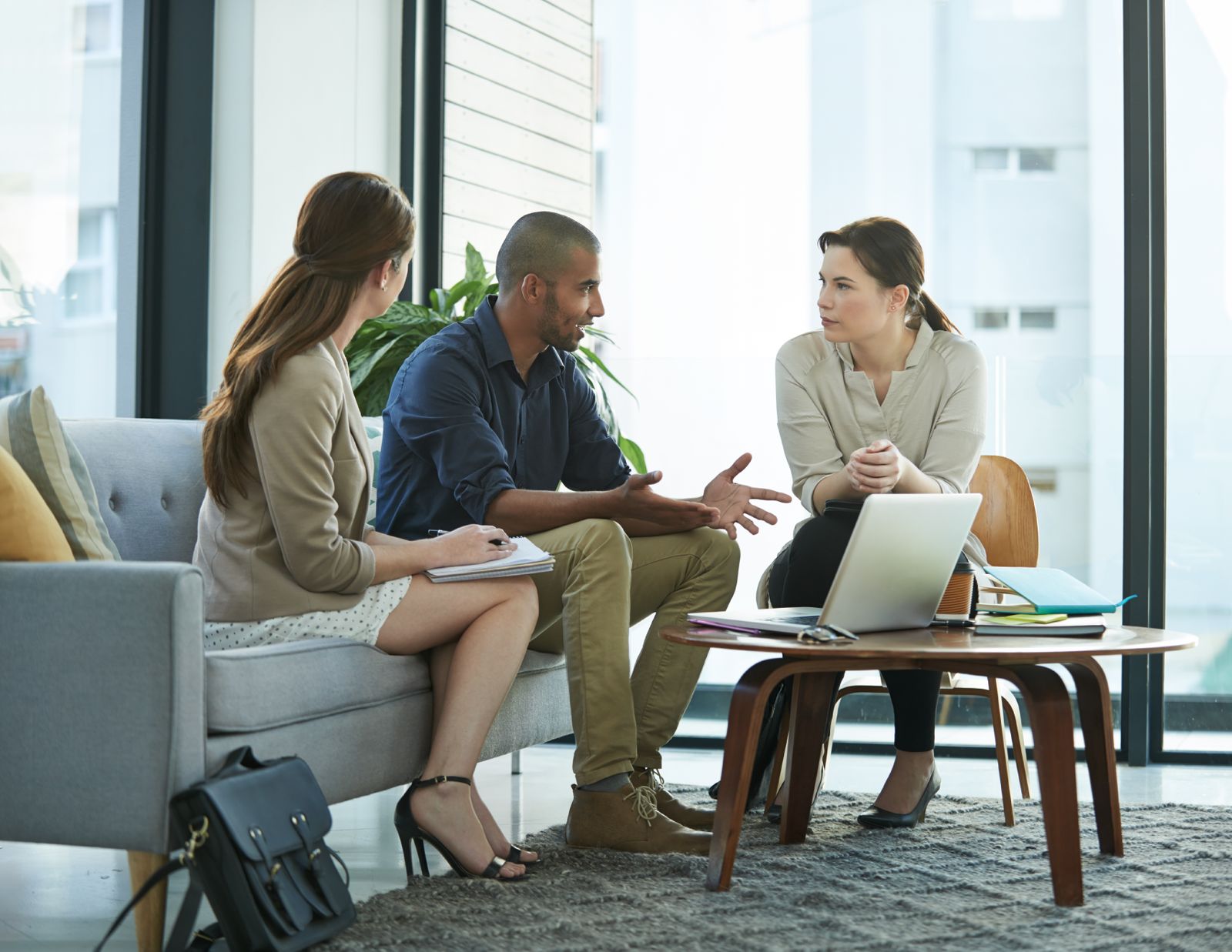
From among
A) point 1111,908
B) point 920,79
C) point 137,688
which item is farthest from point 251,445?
point 920,79

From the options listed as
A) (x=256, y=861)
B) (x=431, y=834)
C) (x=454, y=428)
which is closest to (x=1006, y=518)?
(x=454, y=428)

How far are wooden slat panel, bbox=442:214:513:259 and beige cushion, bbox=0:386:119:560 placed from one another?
2.12 meters

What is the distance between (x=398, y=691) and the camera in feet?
7.30

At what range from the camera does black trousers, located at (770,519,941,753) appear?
2531 millimetres

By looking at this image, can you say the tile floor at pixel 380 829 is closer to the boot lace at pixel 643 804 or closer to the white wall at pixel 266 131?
the boot lace at pixel 643 804

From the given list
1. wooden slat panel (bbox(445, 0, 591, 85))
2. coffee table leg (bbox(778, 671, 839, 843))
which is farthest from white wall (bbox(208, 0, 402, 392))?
coffee table leg (bbox(778, 671, 839, 843))

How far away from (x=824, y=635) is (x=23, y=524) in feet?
3.76

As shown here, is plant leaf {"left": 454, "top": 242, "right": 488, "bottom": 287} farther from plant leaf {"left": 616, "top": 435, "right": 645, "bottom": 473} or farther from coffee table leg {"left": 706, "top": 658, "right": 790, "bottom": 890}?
coffee table leg {"left": 706, "top": 658, "right": 790, "bottom": 890}

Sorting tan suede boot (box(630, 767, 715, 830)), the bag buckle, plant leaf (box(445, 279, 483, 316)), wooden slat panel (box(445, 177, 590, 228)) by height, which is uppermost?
wooden slat panel (box(445, 177, 590, 228))

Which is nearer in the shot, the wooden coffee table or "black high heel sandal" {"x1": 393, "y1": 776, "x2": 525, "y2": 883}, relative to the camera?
the wooden coffee table

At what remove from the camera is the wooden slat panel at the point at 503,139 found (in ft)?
13.5

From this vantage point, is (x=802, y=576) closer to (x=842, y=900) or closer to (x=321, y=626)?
(x=842, y=900)

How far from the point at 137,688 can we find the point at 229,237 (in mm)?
2199

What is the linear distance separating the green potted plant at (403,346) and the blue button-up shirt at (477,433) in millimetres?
648
